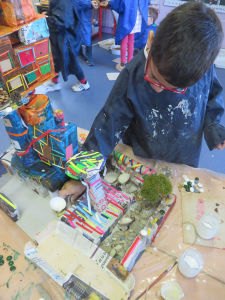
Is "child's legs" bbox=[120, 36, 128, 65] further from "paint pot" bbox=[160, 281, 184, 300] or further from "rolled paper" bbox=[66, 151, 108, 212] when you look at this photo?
"paint pot" bbox=[160, 281, 184, 300]

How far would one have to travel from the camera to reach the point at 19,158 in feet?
2.70

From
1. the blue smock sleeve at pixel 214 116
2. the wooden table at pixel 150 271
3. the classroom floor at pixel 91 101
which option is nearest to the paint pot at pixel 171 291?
the wooden table at pixel 150 271

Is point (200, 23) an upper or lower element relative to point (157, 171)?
upper

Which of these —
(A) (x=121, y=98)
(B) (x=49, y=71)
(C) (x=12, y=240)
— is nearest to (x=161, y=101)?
(A) (x=121, y=98)

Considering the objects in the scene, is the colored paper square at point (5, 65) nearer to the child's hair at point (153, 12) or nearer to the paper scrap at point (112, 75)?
the paper scrap at point (112, 75)

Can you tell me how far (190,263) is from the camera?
623 mm

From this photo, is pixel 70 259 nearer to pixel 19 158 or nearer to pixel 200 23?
pixel 19 158

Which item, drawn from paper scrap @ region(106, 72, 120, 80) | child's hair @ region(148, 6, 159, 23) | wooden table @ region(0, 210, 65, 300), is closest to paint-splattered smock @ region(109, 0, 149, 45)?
paper scrap @ region(106, 72, 120, 80)

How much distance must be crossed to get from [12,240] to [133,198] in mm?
347

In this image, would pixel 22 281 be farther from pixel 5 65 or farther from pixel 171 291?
pixel 5 65

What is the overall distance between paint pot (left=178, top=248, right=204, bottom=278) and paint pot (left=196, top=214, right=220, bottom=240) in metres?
0.06

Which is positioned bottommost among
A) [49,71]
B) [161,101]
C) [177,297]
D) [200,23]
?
[177,297]

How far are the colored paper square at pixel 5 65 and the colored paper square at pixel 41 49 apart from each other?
3.3 inches

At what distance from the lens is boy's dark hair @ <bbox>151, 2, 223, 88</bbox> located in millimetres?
541
